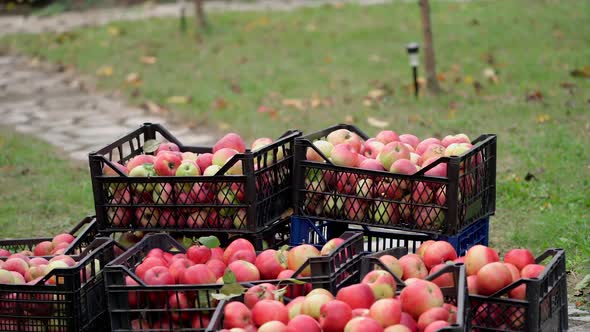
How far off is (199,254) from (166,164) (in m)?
0.60

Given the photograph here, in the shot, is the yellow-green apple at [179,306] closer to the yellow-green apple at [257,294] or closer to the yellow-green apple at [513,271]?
the yellow-green apple at [257,294]

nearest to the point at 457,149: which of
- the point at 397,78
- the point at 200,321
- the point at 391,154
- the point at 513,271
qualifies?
the point at 391,154

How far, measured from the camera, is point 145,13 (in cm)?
1411

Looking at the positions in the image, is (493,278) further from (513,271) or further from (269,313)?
(269,313)

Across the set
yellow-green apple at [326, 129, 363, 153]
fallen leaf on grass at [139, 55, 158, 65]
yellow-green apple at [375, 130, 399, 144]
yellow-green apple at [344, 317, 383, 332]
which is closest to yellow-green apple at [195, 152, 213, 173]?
yellow-green apple at [326, 129, 363, 153]

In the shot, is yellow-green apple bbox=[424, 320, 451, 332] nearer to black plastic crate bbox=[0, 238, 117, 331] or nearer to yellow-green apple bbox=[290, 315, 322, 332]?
yellow-green apple bbox=[290, 315, 322, 332]

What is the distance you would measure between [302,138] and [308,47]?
23.0ft

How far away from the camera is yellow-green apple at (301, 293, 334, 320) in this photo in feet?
11.4

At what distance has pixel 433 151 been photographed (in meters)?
4.57

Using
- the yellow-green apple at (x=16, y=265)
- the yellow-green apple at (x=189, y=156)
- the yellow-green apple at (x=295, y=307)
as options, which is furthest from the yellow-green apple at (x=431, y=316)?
the yellow-green apple at (x=16, y=265)

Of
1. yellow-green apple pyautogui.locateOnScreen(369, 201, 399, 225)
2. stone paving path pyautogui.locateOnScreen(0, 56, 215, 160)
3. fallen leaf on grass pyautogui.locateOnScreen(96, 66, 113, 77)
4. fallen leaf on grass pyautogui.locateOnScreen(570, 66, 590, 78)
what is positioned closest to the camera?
yellow-green apple pyautogui.locateOnScreen(369, 201, 399, 225)

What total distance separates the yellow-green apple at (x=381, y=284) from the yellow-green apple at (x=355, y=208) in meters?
0.75

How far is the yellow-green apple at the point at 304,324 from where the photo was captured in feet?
10.9

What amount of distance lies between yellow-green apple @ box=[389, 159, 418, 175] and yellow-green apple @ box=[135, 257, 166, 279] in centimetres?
115
